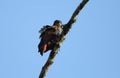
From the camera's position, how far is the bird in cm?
703

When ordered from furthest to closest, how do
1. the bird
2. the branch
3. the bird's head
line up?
the bird's head → the bird → the branch

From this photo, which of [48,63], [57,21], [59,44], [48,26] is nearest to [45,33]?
[48,26]

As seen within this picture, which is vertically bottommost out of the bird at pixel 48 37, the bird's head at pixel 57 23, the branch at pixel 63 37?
the branch at pixel 63 37

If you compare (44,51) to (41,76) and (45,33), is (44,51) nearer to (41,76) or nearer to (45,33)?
(45,33)

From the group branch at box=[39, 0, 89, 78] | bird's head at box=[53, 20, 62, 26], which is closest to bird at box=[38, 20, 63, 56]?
bird's head at box=[53, 20, 62, 26]

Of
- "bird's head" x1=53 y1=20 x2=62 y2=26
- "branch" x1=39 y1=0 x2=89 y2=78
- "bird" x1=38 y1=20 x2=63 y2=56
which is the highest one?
"bird's head" x1=53 y1=20 x2=62 y2=26

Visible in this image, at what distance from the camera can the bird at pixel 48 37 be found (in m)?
7.03

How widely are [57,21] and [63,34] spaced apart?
3571 millimetres

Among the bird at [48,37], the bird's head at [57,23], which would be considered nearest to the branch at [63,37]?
the bird at [48,37]

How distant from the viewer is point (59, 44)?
542cm

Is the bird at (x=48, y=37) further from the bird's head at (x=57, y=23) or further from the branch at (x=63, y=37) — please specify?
the branch at (x=63, y=37)

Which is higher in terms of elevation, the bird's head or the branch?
the bird's head

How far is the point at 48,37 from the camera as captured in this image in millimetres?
7402

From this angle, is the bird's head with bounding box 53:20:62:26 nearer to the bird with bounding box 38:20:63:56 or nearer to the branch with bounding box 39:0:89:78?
the bird with bounding box 38:20:63:56
